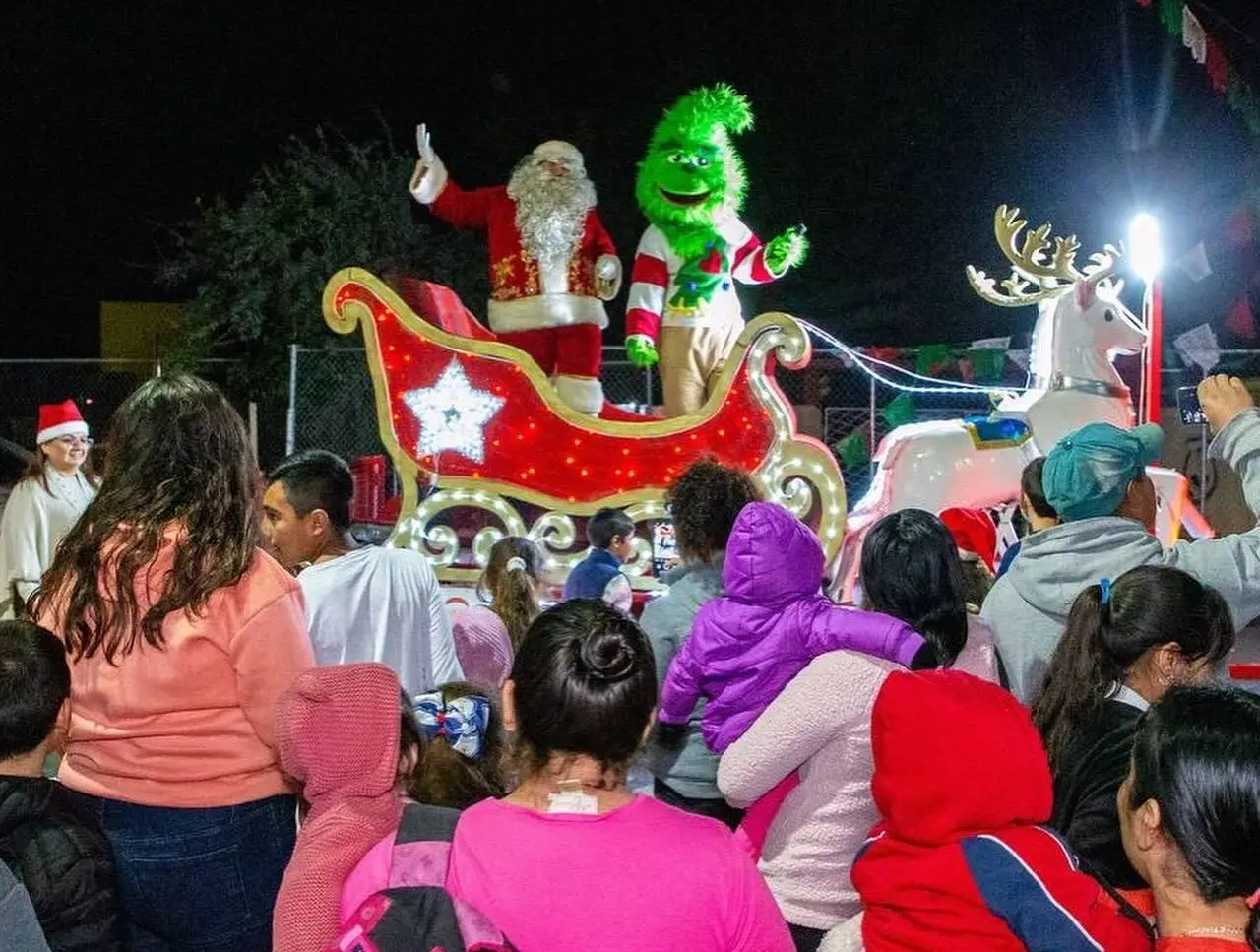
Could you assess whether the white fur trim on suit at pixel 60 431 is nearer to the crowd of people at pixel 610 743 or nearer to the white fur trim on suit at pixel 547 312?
the white fur trim on suit at pixel 547 312

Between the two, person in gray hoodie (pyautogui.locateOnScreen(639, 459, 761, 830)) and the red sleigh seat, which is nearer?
person in gray hoodie (pyautogui.locateOnScreen(639, 459, 761, 830))

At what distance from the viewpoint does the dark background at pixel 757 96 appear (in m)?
18.6

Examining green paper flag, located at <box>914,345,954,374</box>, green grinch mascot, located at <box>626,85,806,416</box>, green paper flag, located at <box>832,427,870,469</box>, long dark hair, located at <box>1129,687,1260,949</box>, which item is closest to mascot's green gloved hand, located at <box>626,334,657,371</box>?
green grinch mascot, located at <box>626,85,806,416</box>

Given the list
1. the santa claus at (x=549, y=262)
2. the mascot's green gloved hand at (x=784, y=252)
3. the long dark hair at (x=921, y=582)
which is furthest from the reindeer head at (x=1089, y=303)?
the long dark hair at (x=921, y=582)

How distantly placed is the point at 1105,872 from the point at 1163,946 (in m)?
0.33

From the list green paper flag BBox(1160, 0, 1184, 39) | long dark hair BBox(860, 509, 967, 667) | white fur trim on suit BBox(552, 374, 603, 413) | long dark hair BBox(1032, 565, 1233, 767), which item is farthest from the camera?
green paper flag BBox(1160, 0, 1184, 39)

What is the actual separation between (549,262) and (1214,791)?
23.6 ft

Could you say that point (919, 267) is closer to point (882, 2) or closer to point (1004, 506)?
point (882, 2)

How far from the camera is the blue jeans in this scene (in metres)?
2.21

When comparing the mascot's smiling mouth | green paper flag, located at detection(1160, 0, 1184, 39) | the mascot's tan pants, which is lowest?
the mascot's tan pants

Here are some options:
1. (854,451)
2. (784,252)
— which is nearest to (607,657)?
(784,252)

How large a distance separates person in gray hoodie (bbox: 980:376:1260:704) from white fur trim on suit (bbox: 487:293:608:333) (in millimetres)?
5524

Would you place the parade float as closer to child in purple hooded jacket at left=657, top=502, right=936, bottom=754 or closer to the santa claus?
the santa claus

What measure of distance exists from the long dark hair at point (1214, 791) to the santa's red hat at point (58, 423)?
18.3 ft
